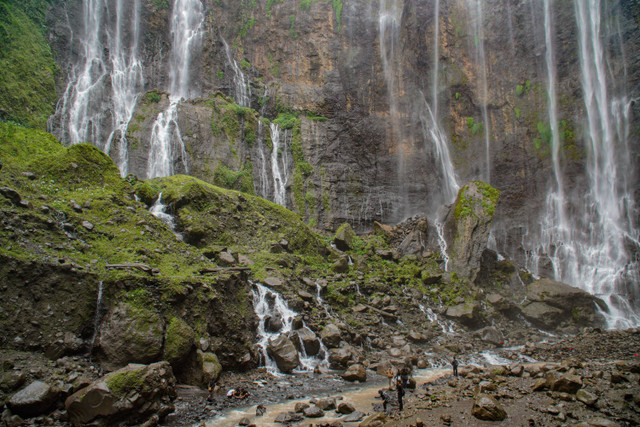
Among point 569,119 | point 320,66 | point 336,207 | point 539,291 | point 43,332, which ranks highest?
point 320,66

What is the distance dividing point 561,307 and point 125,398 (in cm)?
1981

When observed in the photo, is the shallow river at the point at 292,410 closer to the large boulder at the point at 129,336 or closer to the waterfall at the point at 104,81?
the large boulder at the point at 129,336

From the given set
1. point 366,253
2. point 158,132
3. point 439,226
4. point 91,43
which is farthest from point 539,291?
point 91,43

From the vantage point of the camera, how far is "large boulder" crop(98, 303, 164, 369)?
7707mm

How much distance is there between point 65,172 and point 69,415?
31.7ft

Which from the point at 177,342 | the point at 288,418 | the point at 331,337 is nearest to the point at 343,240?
the point at 331,337

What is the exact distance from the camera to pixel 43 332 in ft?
24.7

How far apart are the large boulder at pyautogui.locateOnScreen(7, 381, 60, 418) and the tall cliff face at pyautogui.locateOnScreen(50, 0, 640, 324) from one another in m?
18.8

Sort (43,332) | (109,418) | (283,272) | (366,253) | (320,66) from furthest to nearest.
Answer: (320,66) < (366,253) < (283,272) < (43,332) < (109,418)

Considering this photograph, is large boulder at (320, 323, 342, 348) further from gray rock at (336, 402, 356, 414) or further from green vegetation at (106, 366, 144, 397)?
green vegetation at (106, 366, 144, 397)

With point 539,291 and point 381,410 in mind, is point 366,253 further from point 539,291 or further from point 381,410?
point 381,410

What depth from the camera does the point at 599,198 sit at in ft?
75.8

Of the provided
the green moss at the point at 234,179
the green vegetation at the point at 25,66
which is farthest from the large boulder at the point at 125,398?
the green vegetation at the point at 25,66

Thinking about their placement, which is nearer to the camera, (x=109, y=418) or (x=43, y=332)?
(x=109, y=418)
